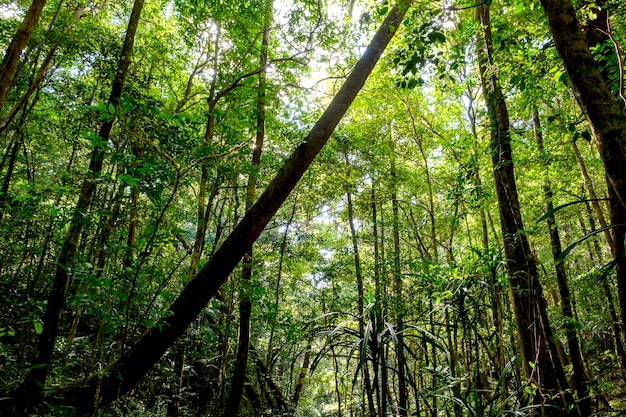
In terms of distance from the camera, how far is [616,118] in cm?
153

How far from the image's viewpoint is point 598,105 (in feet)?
5.24

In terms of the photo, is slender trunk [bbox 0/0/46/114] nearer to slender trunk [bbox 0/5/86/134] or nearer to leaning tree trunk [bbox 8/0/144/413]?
slender trunk [bbox 0/5/86/134]

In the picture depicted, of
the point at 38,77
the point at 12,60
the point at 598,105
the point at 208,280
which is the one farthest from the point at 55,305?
the point at 598,105

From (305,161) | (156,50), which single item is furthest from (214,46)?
(305,161)

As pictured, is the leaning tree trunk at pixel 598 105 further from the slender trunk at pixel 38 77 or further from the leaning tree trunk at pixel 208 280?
the slender trunk at pixel 38 77

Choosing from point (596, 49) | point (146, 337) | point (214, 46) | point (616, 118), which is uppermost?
point (214, 46)

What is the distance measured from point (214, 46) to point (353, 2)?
9.62 ft

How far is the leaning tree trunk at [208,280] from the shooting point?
3.04m

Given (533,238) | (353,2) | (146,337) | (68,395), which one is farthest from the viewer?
(533,238)

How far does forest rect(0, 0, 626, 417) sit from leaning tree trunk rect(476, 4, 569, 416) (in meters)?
0.02

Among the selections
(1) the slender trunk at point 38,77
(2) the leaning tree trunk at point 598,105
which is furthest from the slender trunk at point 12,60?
(2) the leaning tree trunk at point 598,105

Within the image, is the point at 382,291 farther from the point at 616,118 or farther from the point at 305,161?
the point at 616,118

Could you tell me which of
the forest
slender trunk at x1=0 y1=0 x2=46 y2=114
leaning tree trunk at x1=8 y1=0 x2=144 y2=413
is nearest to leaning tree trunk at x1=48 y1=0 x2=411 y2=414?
the forest

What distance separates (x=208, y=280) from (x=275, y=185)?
3.83 ft
